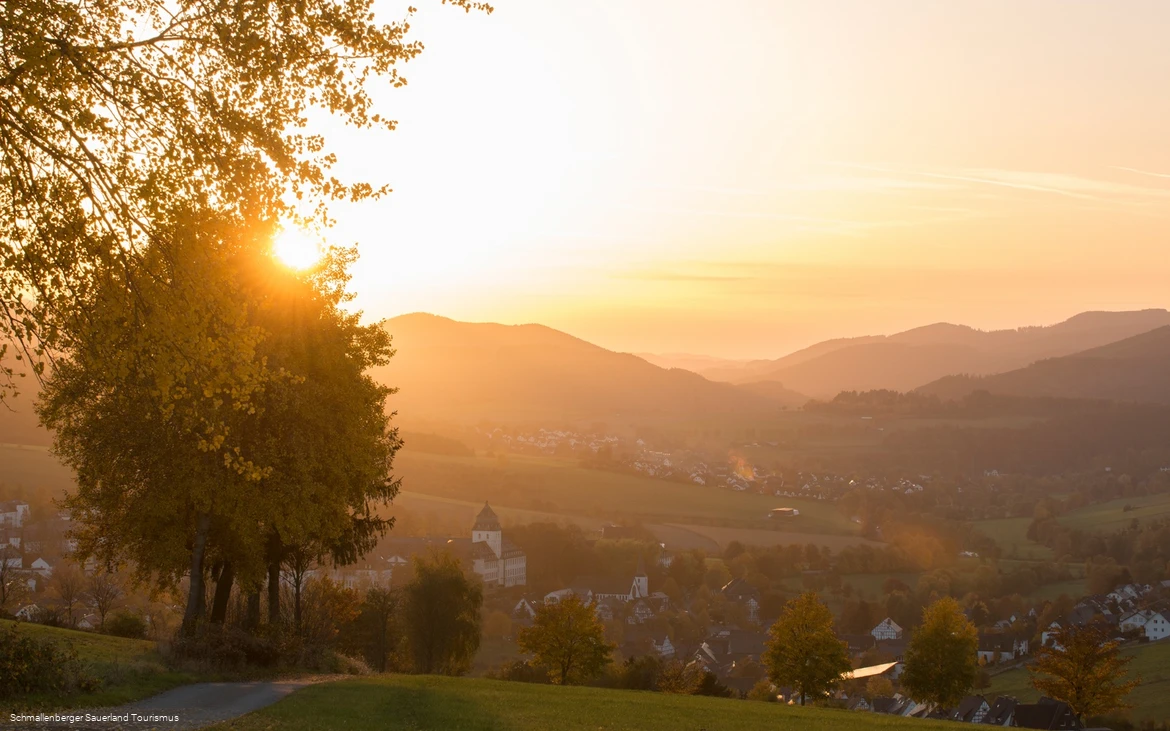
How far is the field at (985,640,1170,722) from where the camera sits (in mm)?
55594

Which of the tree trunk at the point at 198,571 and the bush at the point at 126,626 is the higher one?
the tree trunk at the point at 198,571

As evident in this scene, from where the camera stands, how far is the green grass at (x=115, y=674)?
48.5 ft

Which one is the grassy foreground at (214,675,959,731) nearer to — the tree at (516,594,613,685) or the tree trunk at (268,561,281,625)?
the tree trunk at (268,561,281,625)

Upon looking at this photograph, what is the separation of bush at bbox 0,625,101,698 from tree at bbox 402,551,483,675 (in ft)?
75.2

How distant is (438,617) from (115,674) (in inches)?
863

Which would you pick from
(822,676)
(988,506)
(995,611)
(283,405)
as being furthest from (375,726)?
(988,506)

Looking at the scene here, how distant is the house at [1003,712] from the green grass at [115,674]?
4611 centimetres

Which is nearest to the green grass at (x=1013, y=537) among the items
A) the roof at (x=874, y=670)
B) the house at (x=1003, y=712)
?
the roof at (x=874, y=670)

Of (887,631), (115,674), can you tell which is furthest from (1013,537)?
(115,674)

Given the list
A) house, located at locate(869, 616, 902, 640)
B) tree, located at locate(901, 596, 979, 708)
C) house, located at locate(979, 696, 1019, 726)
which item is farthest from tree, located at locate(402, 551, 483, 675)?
house, located at locate(869, 616, 902, 640)

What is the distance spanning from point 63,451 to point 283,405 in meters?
5.81

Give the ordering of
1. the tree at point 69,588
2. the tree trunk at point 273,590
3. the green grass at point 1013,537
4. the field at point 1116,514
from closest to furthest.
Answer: the tree trunk at point 273,590
the tree at point 69,588
the green grass at point 1013,537
the field at point 1116,514

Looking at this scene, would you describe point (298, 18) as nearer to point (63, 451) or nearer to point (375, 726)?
point (375, 726)

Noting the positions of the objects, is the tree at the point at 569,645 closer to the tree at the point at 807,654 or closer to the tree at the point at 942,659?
the tree at the point at 807,654
